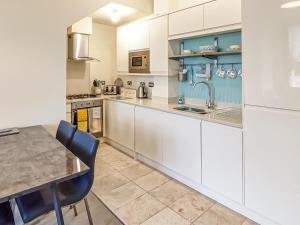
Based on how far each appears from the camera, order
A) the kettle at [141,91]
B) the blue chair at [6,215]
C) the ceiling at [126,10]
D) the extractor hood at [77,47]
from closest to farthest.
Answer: the blue chair at [6,215]
the ceiling at [126,10]
the extractor hood at [77,47]
the kettle at [141,91]

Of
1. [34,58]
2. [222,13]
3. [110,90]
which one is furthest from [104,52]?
[222,13]

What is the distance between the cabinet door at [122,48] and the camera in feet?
12.7

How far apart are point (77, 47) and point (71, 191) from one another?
2626 mm

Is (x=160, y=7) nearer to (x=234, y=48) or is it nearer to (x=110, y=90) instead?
(x=234, y=48)

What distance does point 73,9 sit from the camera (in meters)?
2.38

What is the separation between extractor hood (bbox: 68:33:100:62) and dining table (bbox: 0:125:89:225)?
207 centimetres

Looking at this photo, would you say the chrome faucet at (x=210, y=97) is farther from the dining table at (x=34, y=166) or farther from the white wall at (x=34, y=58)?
the dining table at (x=34, y=166)

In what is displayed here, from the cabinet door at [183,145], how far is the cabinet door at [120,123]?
771 mm

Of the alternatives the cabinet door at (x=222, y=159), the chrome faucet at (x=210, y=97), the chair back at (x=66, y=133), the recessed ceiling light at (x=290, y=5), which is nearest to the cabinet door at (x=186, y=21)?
the chrome faucet at (x=210, y=97)

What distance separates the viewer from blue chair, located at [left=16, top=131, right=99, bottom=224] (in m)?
1.38

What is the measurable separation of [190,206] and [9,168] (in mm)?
1589

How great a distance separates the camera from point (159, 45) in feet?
10.4

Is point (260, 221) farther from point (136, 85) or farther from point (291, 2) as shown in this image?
point (136, 85)

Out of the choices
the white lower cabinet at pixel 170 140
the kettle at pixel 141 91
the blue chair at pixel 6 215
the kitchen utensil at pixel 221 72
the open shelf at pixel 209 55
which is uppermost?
the open shelf at pixel 209 55
